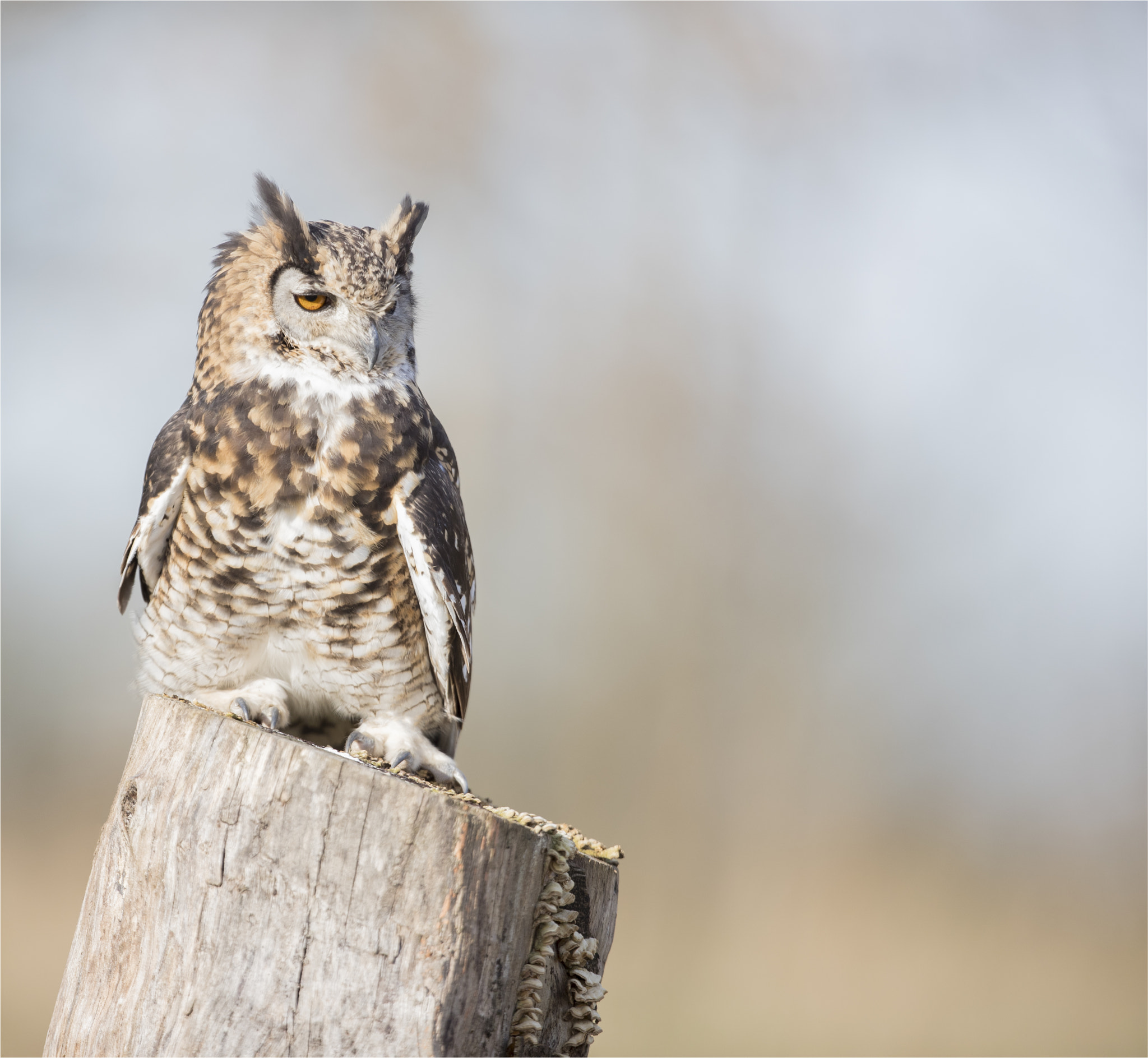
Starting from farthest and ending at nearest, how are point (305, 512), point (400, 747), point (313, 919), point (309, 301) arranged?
point (400, 747)
point (309, 301)
point (305, 512)
point (313, 919)

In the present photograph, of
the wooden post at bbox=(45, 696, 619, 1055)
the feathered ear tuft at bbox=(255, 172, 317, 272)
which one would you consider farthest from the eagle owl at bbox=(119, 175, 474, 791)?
the wooden post at bbox=(45, 696, 619, 1055)

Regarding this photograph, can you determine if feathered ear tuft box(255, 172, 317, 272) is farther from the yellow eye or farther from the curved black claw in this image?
the curved black claw

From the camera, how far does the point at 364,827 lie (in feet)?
4.36

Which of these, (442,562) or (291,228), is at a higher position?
(291,228)

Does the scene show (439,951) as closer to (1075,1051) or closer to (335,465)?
(335,465)

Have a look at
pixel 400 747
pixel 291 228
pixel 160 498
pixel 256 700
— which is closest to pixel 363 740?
pixel 400 747

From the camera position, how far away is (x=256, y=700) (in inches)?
95.8

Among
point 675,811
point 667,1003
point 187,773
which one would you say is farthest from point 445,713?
point 675,811

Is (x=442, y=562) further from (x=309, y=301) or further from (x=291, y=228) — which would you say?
(x=291, y=228)

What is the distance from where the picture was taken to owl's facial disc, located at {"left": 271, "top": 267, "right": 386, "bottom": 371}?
2359 millimetres

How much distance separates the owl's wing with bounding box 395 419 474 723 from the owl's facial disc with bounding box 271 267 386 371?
1.08 feet

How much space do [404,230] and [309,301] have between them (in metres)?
0.43

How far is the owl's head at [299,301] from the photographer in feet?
7.73

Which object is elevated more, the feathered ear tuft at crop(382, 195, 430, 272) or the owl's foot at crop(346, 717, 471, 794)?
the feathered ear tuft at crop(382, 195, 430, 272)
